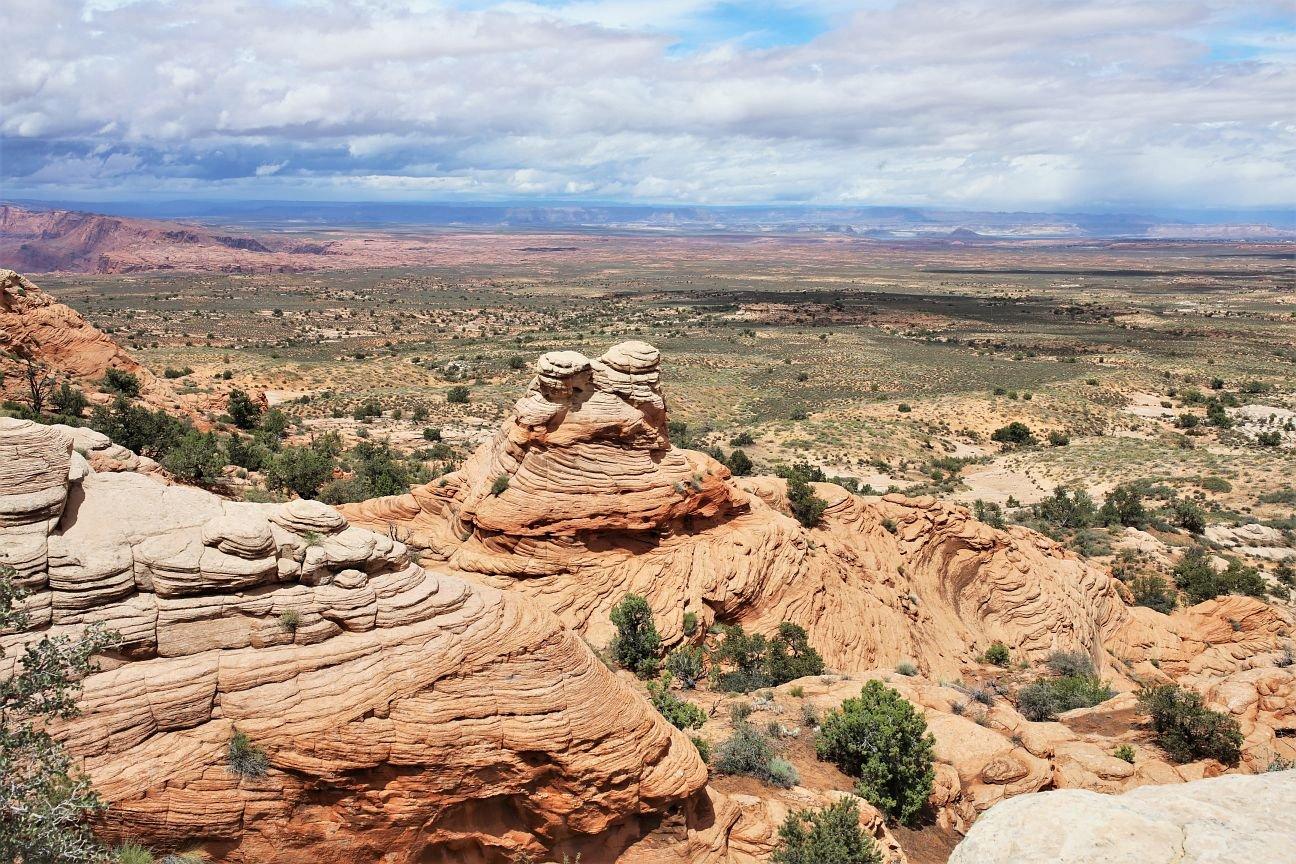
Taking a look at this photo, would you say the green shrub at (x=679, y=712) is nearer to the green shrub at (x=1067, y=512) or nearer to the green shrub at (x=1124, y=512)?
the green shrub at (x=1067, y=512)

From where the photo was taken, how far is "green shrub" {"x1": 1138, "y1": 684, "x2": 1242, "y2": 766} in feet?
50.9

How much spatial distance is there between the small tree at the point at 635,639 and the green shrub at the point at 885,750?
15.5 ft

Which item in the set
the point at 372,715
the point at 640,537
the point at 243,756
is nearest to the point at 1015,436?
the point at 640,537

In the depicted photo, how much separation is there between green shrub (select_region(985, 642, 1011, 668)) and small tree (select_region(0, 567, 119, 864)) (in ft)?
79.1

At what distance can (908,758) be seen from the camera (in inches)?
552

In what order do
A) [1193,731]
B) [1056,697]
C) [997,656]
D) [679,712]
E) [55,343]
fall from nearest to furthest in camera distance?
1. [679,712]
2. [1193,731]
3. [1056,697]
4. [997,656]
5. [55,343]

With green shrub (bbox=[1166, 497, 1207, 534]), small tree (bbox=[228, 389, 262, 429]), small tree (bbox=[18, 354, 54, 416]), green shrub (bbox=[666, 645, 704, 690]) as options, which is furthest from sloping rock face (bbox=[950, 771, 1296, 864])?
small tree (bbox=[228, 389, 262, 429])

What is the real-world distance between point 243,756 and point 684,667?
1125cm

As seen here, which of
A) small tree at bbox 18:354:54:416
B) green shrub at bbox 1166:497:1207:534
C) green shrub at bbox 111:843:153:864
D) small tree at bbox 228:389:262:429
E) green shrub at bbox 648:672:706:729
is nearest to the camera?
green shrub at bbox 111:843:153:864

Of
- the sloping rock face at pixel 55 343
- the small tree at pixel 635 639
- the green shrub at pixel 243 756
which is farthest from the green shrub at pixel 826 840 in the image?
the sloping rock face at pixel 55 343

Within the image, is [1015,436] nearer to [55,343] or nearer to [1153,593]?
[1153,593]

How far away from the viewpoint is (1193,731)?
1588 centimetres

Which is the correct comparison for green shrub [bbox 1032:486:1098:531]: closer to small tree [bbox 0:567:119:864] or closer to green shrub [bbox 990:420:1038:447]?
green shrub [bbox 990:420:1038:447]

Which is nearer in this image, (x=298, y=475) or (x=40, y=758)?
(x=40, y=758)
